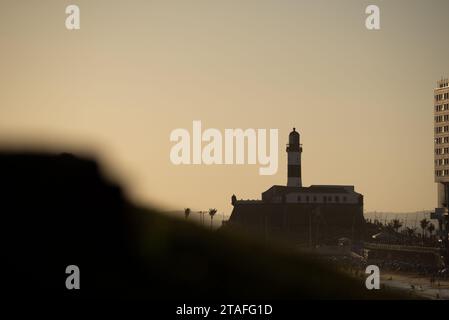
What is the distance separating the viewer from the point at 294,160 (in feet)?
585

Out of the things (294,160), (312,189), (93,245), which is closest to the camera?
(93,245)

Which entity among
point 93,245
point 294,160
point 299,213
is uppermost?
point 294,160

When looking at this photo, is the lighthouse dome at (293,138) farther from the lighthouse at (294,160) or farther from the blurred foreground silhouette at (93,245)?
the blurred foreground silhouette at (93,245)

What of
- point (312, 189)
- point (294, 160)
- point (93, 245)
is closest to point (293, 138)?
point (294, 160)

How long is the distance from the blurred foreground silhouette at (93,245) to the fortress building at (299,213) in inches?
4105

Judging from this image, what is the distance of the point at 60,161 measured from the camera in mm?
54812

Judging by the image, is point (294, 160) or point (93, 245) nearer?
point (93, 245)

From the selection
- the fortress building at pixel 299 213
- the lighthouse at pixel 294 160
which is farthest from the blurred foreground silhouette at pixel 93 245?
the lighthouse at pixel 294 160

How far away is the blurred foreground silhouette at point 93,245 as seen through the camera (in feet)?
178

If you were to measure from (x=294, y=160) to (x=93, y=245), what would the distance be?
122 meters

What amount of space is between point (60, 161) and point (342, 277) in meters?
42.2

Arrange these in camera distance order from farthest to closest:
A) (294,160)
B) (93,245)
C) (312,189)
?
1. (312,189)
2. (294,160)
3. (93,245)

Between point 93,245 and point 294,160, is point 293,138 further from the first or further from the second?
point 93,245

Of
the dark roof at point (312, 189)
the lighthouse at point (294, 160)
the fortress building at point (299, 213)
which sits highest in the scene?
the lighthouse at point (294, 160)
